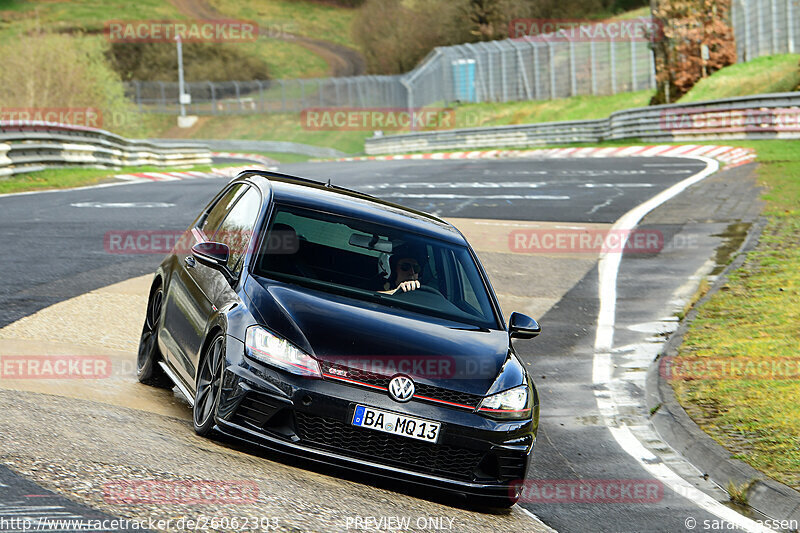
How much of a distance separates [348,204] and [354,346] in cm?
174

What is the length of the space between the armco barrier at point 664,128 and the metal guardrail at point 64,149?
15262 millimetres

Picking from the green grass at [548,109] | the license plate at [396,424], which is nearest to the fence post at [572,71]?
the green grass at [548,109]

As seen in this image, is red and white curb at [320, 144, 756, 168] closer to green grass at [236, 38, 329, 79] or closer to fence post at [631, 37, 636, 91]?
fence post at [631, 37, 636, 91]

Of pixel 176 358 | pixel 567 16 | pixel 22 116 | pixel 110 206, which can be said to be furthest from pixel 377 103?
pixel 176 358

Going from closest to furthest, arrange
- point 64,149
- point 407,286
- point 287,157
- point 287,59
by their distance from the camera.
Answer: point 407,286 → point 64,149 → point 287,157 → point 287,59

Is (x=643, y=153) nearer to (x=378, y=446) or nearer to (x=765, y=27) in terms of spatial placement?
(x=765, y=27)

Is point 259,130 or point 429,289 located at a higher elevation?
point 429,289

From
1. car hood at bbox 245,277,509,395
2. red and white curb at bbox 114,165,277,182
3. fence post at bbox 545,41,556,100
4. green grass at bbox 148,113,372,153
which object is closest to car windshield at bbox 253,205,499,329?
car hood at bbox 245,277,509,395

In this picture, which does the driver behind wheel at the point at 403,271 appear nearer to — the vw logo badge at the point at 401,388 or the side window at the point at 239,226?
the side window at the point at 239,226

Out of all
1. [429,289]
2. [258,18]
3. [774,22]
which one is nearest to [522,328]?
[429,289]

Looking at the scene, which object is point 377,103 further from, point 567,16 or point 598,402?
point 598,402

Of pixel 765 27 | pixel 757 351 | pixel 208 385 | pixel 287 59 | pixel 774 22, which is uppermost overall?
pixel 774 22

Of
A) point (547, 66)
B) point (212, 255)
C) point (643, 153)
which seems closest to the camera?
point (212, 255)

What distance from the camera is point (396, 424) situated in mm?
5754
